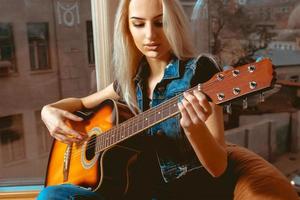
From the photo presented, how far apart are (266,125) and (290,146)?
0.15 metres

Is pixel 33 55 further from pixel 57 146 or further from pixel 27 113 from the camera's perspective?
pixel 57 146

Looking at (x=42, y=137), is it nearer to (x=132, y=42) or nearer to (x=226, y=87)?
(x=132, y=42)

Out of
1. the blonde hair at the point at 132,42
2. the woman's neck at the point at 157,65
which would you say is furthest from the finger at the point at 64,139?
the woman's neck at the point at 157,65

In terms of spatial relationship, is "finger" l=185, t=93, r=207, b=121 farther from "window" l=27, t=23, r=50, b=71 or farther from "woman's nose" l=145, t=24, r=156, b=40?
"window" l=27, t=23, r=50, b=71

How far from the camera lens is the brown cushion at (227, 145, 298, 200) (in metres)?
0.85

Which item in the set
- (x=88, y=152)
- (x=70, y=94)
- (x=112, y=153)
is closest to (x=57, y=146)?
(x=88, y=152)

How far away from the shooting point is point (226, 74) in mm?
737

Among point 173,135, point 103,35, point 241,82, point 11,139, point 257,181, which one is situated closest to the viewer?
point 241,82

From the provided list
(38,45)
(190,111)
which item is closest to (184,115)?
(190,111)

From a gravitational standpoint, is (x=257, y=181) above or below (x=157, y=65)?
below

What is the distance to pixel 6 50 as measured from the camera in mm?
1767

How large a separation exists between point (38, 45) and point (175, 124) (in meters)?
1.09

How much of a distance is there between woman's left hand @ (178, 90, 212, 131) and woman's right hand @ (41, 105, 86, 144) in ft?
1.61

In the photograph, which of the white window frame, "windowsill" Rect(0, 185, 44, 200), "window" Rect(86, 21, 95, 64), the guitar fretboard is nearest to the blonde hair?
the guitar fretboard
